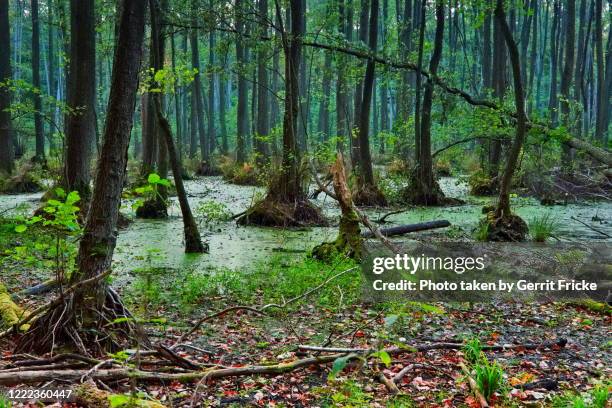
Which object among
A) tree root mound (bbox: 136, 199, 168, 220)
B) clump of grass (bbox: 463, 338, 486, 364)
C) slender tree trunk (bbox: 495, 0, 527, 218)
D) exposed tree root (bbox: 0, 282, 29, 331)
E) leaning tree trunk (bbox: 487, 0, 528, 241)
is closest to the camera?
clump of grass (bbox: 463, 338, 486, 364)

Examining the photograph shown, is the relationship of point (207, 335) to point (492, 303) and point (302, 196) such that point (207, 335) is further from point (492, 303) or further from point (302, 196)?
point (302, 196)

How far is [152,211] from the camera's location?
10.8 meters

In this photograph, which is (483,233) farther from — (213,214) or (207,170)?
(207,170)

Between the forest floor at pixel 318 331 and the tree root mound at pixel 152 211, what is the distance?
2800 mm

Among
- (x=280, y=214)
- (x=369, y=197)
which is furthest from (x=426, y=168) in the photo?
(x=280, y=214)

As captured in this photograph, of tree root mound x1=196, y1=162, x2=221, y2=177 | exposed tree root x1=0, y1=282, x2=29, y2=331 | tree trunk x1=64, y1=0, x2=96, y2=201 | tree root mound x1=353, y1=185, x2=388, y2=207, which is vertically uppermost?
tree trunk x1=64, y1=0, x2=96, y2=201

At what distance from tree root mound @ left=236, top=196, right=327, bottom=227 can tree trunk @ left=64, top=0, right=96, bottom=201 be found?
274 cm

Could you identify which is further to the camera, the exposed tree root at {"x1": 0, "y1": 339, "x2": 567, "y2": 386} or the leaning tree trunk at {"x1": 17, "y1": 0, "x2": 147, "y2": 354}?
the leaning tree trunk at {"x1": 17, "y1": 0, "x2": 147, "y2": 354}

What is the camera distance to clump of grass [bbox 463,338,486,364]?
376 cm

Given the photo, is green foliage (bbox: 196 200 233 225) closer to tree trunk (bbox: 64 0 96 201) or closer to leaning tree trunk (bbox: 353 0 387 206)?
tree trunk (bbox: 64 0 96 201)

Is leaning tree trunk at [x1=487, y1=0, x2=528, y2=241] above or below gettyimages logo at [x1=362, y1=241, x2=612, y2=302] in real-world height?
above

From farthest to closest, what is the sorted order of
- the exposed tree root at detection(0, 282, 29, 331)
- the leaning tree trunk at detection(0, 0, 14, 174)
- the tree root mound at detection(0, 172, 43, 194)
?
the leaning tree trunk at detection(0, 0, 14, 174) → the tree root mound at detection(0, 172, 43, 194) → the exposed tree root at detection(0, 282, 29, 331)

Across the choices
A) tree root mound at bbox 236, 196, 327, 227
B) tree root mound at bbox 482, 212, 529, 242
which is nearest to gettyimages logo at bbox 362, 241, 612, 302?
tree root mound at bbox 482, 212, 529, 242

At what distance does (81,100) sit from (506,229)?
22.9ft
